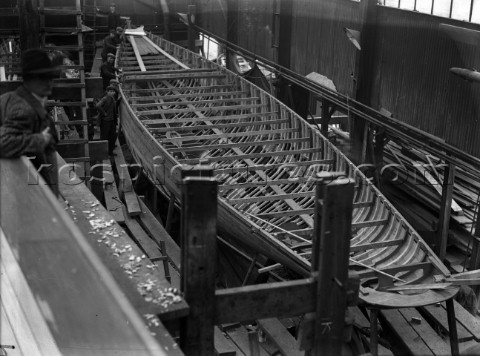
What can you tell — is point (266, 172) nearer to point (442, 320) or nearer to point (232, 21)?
point (442, 320)

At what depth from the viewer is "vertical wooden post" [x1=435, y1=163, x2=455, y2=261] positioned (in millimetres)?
11320

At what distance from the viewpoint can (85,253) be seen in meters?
3.15

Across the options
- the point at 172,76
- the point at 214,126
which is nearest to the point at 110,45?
the point at 172,76

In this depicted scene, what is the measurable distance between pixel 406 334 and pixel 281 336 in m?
1.55

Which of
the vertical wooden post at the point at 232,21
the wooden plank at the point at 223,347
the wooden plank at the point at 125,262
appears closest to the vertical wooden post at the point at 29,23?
the wooden plank at the point at 125,262

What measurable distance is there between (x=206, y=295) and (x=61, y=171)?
112 inches

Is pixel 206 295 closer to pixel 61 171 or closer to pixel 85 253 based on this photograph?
pixel 85 253

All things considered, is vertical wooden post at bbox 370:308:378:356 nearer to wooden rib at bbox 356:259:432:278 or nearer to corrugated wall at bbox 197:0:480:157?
wooden rib at bbox 356:259:432:278

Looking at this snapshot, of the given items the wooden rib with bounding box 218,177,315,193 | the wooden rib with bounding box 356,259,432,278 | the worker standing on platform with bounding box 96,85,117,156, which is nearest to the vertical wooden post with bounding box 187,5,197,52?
the worker standing on platform with bounding box 96,85,117,156

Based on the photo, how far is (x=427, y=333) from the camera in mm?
7961

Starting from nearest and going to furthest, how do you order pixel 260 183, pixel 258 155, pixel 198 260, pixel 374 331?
pixel 198 260 → pixel 374 331 → pixel 260 183 → pixel 258 155

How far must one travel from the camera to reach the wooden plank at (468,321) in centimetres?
796

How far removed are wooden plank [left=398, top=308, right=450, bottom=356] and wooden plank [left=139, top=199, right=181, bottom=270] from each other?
3.32 metres

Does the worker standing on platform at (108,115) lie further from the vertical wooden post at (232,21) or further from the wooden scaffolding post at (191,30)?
the wooden scaffolding post at (191,30)
